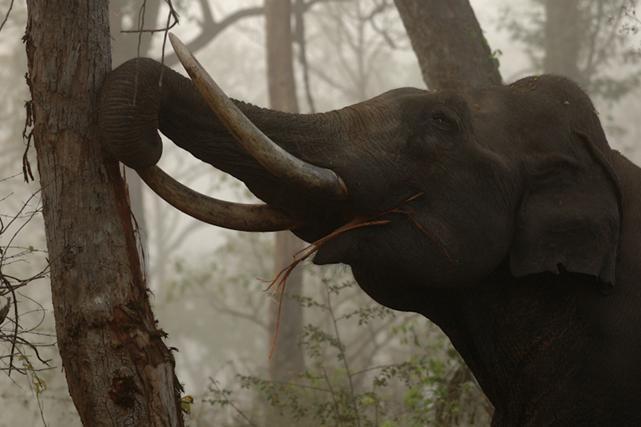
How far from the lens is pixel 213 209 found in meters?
3.91

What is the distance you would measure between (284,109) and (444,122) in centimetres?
1100

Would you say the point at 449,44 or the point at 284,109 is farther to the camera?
the point at 284,109

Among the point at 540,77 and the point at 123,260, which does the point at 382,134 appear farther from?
the point at 123,260

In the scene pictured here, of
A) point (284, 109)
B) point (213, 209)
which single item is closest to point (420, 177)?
point (213, 209)

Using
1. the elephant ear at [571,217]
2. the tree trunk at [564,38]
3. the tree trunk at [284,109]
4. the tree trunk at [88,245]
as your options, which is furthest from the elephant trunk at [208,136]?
the tree trunk at [564,38]

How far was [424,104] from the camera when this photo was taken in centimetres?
430

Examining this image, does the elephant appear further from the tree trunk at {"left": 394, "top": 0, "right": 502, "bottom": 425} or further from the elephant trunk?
the tree trunk at {"left": 394, "top": 0, "right": 502, "bottom": 425}

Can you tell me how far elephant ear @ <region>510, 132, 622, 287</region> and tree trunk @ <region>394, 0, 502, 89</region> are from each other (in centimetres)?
303

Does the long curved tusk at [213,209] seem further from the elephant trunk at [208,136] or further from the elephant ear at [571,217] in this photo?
the elephant ear at [571,217]

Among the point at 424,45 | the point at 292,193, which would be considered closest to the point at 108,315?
the point at 292,193

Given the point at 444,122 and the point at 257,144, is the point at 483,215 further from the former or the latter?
the point at 257,144

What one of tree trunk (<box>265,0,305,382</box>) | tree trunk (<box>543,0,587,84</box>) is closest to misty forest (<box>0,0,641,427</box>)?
tree trunk (<box>265,0,305,382</box>)

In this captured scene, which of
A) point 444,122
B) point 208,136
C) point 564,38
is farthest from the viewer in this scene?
point 564,38

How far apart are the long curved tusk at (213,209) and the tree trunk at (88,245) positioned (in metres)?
0.14
